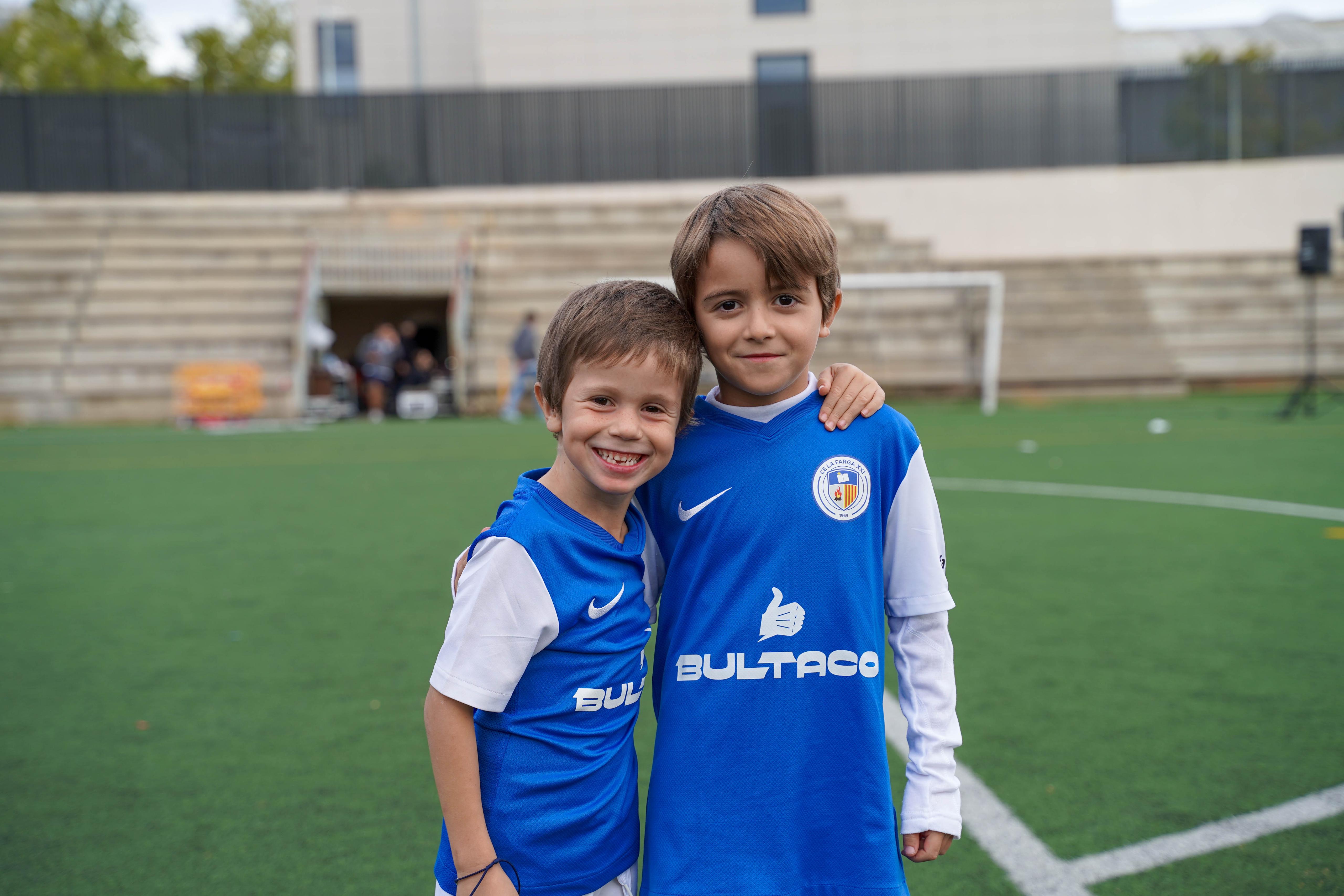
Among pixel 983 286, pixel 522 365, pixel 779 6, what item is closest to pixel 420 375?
pixel 522 365

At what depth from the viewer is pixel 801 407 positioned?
161cm

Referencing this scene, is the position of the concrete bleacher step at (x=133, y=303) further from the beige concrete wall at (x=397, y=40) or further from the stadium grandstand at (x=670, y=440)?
the beige concrete wall at (x=397, y=40)

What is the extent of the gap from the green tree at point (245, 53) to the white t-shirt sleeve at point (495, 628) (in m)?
51.1

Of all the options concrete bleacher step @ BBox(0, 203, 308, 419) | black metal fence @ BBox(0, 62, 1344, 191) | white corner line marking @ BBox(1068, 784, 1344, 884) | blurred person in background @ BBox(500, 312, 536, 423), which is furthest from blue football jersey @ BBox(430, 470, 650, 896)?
black metal fence @ BBox(0, 62, 1344, 191)

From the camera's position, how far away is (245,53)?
47.9 m

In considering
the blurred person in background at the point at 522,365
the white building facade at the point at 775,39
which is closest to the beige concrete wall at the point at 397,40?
the white building facade at the point at 775,39

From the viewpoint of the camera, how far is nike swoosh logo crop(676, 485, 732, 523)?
5.16 feet

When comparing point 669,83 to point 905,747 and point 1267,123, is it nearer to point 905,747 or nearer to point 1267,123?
point 1267,123

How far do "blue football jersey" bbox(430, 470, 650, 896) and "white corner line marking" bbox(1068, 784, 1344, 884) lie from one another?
1428 mm

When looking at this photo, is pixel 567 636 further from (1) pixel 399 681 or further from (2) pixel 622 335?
(1) pixel 399 681

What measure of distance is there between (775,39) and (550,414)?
80.4ft

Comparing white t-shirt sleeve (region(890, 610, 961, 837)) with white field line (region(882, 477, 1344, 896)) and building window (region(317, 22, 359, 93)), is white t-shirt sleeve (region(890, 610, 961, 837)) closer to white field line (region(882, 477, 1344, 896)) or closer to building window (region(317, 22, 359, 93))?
white field line (region(882, 477, 1344, 896))

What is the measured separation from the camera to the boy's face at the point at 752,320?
5.06 feet

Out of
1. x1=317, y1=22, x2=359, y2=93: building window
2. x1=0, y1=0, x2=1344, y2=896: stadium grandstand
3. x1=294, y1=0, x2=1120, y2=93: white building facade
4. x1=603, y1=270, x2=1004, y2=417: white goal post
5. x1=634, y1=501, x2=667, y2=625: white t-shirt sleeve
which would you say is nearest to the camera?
x1=634, y1=501, x2=667, y2=625: white t-shirt sleeve
